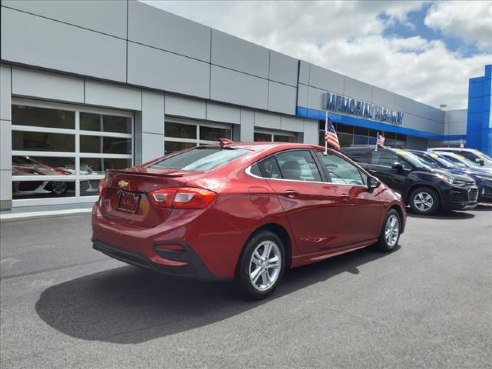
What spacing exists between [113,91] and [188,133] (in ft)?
10.2

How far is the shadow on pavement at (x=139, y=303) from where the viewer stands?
3.61 m

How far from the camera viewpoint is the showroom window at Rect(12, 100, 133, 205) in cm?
1016

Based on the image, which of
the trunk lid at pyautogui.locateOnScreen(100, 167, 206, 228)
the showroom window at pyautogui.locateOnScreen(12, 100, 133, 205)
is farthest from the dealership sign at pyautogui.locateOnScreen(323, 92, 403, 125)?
the trunk lid at pyautogui.locateOnScreen(100, 167, 206, 228)

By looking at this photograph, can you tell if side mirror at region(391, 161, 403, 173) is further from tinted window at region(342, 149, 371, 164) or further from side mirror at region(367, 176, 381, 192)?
side mirror at region(367, 176, 381, 192)

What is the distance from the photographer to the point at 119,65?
1144 centimetres

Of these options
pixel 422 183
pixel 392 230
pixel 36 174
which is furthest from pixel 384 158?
pixel 36 174

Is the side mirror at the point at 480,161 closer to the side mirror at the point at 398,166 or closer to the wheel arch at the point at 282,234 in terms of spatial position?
the side mirror at the point at 398,166

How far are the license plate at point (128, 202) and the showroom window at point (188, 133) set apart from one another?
877cm

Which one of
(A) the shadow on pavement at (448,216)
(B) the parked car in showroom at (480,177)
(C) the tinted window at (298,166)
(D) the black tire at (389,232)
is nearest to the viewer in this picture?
(C) the tinted window at (298,166)

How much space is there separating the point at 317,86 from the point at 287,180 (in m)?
15.4

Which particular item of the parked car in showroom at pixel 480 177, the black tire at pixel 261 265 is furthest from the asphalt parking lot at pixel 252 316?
the parked car in showroom at pixel 480 177

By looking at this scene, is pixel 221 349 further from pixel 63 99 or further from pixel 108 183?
pixel 63 99

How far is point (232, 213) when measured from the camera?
3.91 meters

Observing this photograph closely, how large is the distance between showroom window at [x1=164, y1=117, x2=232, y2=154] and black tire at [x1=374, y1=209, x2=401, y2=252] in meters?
7.36
